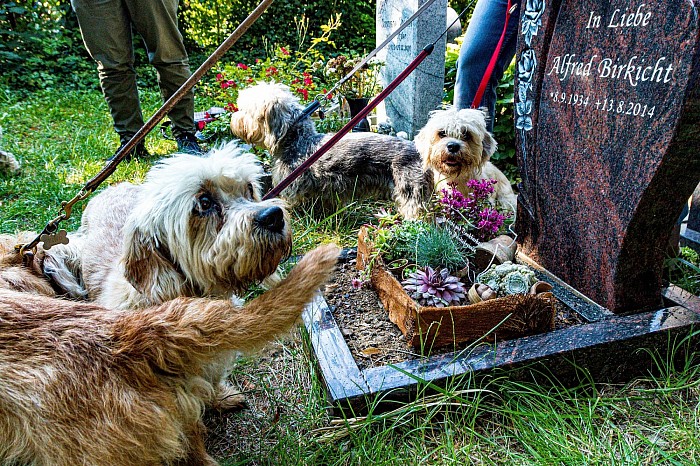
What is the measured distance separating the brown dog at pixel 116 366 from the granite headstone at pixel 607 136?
1.66 meters

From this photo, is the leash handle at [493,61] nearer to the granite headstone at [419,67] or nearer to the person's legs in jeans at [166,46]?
the granite headstone at [419,67]

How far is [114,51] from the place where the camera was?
5496mm

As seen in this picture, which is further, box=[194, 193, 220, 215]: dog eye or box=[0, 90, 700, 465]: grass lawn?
box=[194, 193, 220, 215]: dog eye

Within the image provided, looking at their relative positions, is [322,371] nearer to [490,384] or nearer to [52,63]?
[490,384]

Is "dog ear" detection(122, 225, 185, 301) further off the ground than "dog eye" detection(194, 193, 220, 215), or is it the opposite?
"dog eye" detection(194, 193, 220, 215)

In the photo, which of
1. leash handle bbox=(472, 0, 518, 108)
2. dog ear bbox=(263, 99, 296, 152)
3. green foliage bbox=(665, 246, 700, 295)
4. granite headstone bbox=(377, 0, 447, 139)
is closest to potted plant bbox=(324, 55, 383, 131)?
granite headstone bbox=(377, 0, 447, 139)

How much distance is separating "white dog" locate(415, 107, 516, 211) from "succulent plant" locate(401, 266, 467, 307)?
1.65 meters

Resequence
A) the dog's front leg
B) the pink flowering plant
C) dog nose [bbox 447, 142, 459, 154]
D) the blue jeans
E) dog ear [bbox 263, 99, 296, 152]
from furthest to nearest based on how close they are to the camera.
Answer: dog ear [bbox 263, 99, 296, 152]
dog nose [bbox 447, 142, 459, 154]
the blue jeans
the pink flowering plant
the dog's front leg

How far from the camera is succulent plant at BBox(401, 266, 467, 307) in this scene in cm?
249

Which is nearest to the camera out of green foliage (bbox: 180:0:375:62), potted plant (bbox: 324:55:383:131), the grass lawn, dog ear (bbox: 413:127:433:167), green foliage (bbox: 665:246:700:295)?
the grass lawn

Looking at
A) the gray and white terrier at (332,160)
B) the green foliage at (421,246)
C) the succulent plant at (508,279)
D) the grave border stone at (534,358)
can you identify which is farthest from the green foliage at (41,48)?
the succulent plant at (508,279)

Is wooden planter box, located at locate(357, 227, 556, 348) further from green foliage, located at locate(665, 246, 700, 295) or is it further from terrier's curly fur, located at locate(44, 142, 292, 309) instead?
green foliage, located at locate(665, 246, 700, 295)

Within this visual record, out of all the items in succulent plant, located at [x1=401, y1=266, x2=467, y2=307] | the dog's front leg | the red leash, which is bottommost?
succulent plant, located at [x1=401, y1=266, x2=467, y2=307]

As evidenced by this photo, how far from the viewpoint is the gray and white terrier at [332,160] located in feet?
14.4
